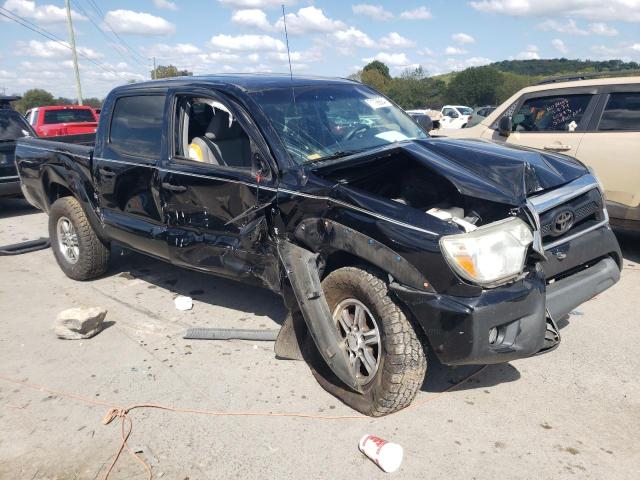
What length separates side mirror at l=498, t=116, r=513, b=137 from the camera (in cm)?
624

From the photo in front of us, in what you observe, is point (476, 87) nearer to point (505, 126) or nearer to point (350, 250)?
point (505, 126)

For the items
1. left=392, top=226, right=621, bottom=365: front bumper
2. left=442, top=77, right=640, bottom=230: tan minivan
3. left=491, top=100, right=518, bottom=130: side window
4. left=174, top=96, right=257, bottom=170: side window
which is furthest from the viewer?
left=491, top=100, right=518, bottom=130: side window

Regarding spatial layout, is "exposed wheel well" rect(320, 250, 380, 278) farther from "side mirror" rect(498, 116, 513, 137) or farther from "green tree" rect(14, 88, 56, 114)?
"green tree" rect(14, 88, 56, 114)

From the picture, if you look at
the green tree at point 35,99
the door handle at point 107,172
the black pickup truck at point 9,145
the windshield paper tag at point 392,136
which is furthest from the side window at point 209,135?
the green tree at point 35,99

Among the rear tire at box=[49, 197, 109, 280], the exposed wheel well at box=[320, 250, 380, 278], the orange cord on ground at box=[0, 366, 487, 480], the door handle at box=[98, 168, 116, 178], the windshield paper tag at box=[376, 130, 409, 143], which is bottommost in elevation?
the orange cord on ground at box=[0, 366, 487, 480]

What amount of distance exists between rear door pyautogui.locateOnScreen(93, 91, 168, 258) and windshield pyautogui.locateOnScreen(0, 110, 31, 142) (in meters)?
5.38

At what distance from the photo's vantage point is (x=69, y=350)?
4.18 m

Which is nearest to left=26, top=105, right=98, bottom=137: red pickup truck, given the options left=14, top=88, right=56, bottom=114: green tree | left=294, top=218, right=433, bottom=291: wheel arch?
left=294, top=218, right=433, bottom=291: wheel arch

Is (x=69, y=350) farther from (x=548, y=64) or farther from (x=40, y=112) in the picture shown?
(x=548, y=64)

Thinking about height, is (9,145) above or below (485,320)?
above

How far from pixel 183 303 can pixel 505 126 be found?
4075 mm

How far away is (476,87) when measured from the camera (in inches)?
2450

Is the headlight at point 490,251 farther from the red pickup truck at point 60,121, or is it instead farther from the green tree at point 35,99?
the green tree at point 35,99

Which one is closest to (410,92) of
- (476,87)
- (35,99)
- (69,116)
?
(476,87)
